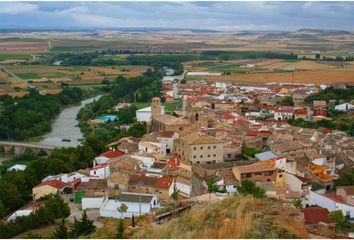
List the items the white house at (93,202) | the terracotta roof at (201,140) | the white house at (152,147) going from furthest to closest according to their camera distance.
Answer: the white house at (152,147) → the terracotta roof at (201,140) → the white house at (93,202)

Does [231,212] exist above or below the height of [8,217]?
above

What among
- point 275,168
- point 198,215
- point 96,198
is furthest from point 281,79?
point 198,215

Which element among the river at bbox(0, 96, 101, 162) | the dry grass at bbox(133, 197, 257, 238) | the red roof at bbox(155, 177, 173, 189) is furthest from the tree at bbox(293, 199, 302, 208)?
the river at bbox(0, 96, 101, 162)

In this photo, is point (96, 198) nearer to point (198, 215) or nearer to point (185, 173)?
point (185, 173)

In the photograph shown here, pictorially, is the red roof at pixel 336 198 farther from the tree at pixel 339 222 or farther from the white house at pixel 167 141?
the white house at pixel 167 141

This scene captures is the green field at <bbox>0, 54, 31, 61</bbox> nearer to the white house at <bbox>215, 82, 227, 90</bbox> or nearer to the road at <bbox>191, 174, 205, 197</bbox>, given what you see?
the white house at <bbox>215, 82, 227, 90</bbox>

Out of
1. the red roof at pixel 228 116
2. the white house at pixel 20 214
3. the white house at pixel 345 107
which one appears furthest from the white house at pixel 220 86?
the white house at pixel 20 214

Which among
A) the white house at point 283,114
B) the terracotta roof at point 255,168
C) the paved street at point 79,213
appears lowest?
the white house at point 283,114
